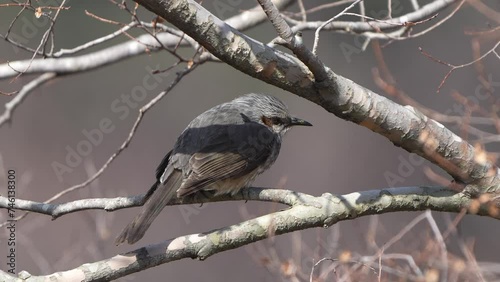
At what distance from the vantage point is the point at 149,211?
462 cm

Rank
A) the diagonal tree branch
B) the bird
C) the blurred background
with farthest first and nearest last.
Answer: the blurred background → the diagonal tree branch → the bird

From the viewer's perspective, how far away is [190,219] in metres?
10.9

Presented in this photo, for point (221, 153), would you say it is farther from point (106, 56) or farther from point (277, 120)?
point (106, 56)

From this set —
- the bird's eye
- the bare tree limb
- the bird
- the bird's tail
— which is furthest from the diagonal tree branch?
the bird's tail

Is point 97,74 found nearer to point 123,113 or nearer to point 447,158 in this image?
point 123,113

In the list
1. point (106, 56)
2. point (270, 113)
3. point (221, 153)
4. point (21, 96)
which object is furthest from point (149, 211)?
point (106, 56)

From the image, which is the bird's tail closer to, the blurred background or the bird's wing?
the bird's wing

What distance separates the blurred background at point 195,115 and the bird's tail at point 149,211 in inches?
195

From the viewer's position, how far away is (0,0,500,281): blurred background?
Result: 34.8 ft

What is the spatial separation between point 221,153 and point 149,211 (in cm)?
102

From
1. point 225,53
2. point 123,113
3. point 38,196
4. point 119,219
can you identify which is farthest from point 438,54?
point 225,53

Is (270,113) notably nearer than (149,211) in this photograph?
No

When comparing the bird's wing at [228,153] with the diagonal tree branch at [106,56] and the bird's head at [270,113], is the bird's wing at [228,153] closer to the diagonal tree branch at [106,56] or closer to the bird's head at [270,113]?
the bird's head at [270,113]

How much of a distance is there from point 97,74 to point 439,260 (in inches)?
393
